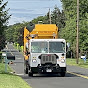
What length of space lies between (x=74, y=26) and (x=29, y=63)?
33.9 metres

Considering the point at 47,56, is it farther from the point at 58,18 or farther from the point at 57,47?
the point at 58,18

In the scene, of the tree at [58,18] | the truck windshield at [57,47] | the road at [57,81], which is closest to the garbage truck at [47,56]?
the truck windshield at [57,47]

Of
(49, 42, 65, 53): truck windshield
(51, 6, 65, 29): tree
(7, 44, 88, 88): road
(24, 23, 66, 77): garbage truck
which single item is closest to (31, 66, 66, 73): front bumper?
(24, 23, 66, 77): garbage truck

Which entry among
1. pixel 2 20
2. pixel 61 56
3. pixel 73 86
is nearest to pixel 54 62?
pixel 61 56

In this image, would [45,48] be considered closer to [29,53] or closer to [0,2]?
[29,53]

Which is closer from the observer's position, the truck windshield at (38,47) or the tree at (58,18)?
the truck windshield at (38,47)

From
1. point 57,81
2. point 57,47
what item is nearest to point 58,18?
point 57,47

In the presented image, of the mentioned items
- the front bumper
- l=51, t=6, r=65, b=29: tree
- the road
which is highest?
l=51, t=6, r=65, b=29: tree

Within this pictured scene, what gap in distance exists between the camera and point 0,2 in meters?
24.1

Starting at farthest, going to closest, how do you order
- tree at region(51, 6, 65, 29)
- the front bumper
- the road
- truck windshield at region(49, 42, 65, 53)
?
tree at region(51, 6, 65, 29) → truck windshield at region(49, 42, 65, 53) → the front bumper → the road

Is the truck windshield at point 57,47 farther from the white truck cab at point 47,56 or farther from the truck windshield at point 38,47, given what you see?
the truck windshield at point 38,47

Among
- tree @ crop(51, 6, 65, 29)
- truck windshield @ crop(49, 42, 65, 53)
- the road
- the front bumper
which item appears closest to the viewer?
the road

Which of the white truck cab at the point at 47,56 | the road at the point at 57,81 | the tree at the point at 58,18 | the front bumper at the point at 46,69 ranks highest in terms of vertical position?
the tree at the point at 58,18

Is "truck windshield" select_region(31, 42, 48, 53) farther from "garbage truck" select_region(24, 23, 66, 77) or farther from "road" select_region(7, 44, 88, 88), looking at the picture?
"road" select_region(7, 44, 88, 88)
